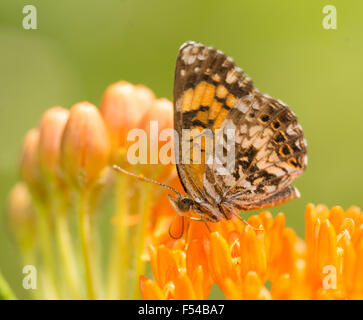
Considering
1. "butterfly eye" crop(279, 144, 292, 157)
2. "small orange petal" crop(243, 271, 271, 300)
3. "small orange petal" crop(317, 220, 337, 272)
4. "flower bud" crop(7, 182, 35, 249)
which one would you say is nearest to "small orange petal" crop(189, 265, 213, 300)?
"small orange petal" crop(243, 271, 271, 300)

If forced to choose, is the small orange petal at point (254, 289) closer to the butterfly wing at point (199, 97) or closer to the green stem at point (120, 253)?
the butterfly wing at point (199, 97)

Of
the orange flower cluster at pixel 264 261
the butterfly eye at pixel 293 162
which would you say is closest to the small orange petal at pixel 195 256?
the orange flower cluster at pixel 264 261

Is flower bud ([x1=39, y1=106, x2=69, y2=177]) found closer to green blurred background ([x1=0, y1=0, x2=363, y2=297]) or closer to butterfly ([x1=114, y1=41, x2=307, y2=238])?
butterfly ([x1=114, y1=41, x2=307, y2=238])

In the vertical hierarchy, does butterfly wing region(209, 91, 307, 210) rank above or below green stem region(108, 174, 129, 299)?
above

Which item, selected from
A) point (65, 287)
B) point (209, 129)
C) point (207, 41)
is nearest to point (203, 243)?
point (209, 129)

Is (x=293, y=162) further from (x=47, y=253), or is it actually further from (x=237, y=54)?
(x=237, y=54)

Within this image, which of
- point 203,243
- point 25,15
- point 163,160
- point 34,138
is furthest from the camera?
point 25,15

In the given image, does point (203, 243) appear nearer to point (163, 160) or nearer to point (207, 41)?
point (163, 160)

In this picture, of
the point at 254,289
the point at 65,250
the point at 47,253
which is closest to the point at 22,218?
the point at 47,253
